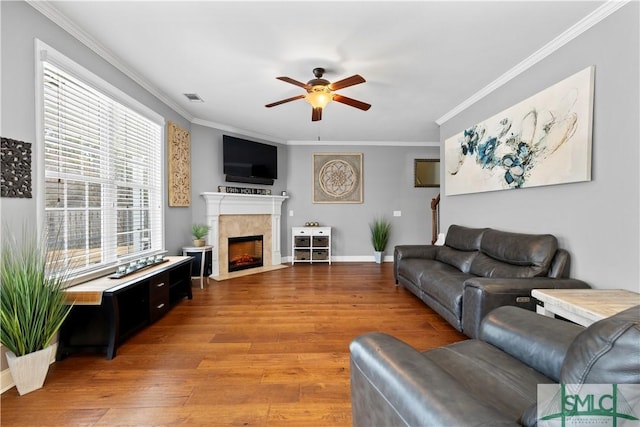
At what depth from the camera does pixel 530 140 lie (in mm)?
2531

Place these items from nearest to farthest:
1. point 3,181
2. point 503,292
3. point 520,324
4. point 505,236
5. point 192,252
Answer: point 520,324 → point 3,181 → point 503,292 → point 505,236 → point 192,252

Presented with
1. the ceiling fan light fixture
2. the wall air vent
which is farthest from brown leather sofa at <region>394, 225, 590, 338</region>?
the wall air vent

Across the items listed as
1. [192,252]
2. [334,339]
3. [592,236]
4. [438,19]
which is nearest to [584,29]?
[438,19]

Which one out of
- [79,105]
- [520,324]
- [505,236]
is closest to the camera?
[520,324]

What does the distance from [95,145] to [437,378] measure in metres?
3.16

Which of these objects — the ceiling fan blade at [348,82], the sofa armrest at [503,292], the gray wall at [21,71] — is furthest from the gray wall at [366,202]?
the gray wall at [21,71]

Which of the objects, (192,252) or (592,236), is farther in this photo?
(192,252)

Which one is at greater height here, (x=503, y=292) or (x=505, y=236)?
(x=505, y=236)

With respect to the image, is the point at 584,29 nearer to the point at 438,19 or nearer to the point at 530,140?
the point at 530,140

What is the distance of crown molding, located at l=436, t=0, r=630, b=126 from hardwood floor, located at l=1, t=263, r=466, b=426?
2.60 m

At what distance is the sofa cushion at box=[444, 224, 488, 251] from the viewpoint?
306cm

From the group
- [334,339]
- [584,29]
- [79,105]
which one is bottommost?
[334,339]

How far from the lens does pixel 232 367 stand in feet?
6.38

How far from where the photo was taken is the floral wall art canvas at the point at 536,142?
208 cm
